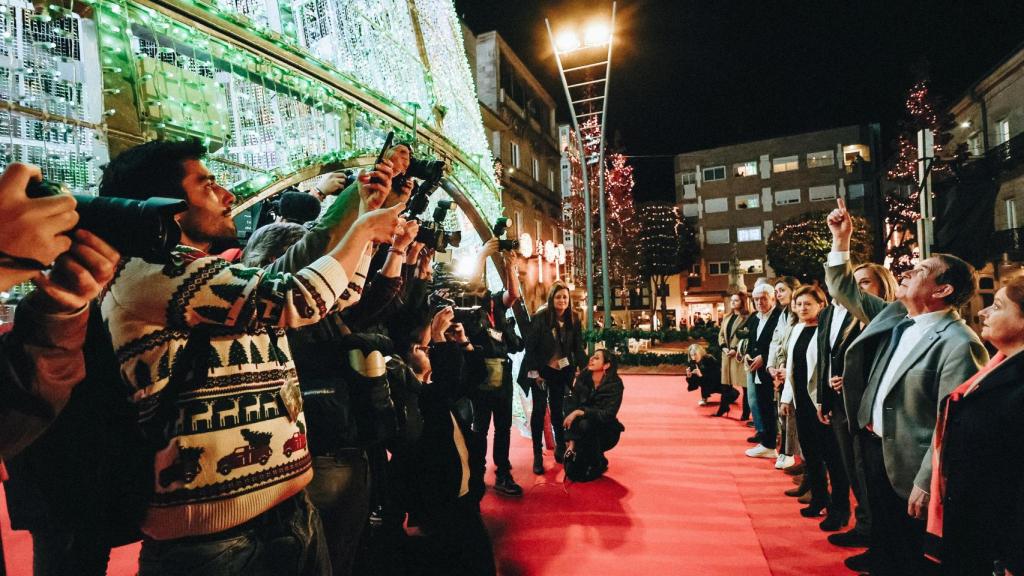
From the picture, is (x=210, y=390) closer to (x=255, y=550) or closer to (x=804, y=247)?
(x=255, y=550)

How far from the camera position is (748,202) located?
127 ft

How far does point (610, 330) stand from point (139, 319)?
12870 millimetres

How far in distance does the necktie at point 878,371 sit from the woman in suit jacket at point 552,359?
2.85 m

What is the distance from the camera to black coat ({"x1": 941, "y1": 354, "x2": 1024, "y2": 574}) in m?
1.98

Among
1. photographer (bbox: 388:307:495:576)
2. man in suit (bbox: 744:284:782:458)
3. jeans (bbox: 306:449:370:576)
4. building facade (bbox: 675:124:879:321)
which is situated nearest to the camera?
jeans (bbox: 306:449:370:576)

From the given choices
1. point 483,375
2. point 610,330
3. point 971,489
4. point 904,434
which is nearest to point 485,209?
point 483,375

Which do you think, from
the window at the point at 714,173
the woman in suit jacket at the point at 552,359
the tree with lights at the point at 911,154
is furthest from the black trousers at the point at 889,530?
the window at the point at 714,173

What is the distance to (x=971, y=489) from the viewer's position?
6.75 ft

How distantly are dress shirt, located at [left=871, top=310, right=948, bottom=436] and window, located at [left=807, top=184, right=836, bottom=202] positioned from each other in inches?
1583

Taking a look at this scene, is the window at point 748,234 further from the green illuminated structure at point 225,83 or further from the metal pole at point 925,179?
the green illuminated structure at point 225,83

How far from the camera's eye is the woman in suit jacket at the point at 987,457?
1982 mm

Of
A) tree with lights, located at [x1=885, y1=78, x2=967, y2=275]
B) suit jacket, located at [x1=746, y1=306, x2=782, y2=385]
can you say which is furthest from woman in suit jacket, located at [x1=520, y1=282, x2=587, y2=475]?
tree with lights, located at [x1=885, y1=78, x2=967, y2=275]

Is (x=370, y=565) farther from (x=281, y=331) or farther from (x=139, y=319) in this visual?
(x=139, y=319)

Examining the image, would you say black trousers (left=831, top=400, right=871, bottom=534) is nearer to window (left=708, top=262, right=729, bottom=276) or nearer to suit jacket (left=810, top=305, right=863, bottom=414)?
suit jacket (left=810, top=305, right=863, bottom=414)
